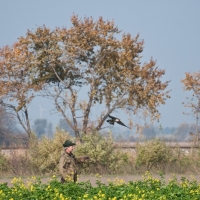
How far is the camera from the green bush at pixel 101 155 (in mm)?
→ 25562

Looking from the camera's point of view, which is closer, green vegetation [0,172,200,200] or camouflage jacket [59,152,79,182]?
green vegetation [0,172,200,200]

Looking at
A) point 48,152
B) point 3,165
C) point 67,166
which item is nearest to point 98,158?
point 48,152

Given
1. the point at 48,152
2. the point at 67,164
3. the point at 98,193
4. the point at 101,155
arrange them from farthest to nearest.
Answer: the point at 48,152, the point at 101,155, the point at 67,164, the point at 98,193

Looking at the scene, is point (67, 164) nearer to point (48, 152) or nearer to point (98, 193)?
point (98, 193)

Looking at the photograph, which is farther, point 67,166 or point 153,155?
point 153,155

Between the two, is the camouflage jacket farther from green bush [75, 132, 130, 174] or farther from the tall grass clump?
the tall grass clump

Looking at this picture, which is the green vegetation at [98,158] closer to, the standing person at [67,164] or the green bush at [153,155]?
the green bush at [153,155]

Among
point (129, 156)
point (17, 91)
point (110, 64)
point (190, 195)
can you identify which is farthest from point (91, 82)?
point (190, 195)

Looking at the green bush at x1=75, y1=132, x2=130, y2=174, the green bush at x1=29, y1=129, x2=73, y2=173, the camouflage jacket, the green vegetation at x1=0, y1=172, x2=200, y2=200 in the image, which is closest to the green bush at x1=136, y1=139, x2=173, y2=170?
the green bush at x1=75, y1=132, x2=130, y2=174

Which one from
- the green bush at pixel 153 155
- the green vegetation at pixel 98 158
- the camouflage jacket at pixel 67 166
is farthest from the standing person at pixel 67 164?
the green bush at pixel 153 155

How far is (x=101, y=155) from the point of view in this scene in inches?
1007

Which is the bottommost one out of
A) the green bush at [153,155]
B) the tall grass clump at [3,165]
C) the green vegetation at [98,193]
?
the green vegetation at [98,193]

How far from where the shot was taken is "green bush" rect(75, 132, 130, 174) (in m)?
25.6

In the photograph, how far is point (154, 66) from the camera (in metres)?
46.1
